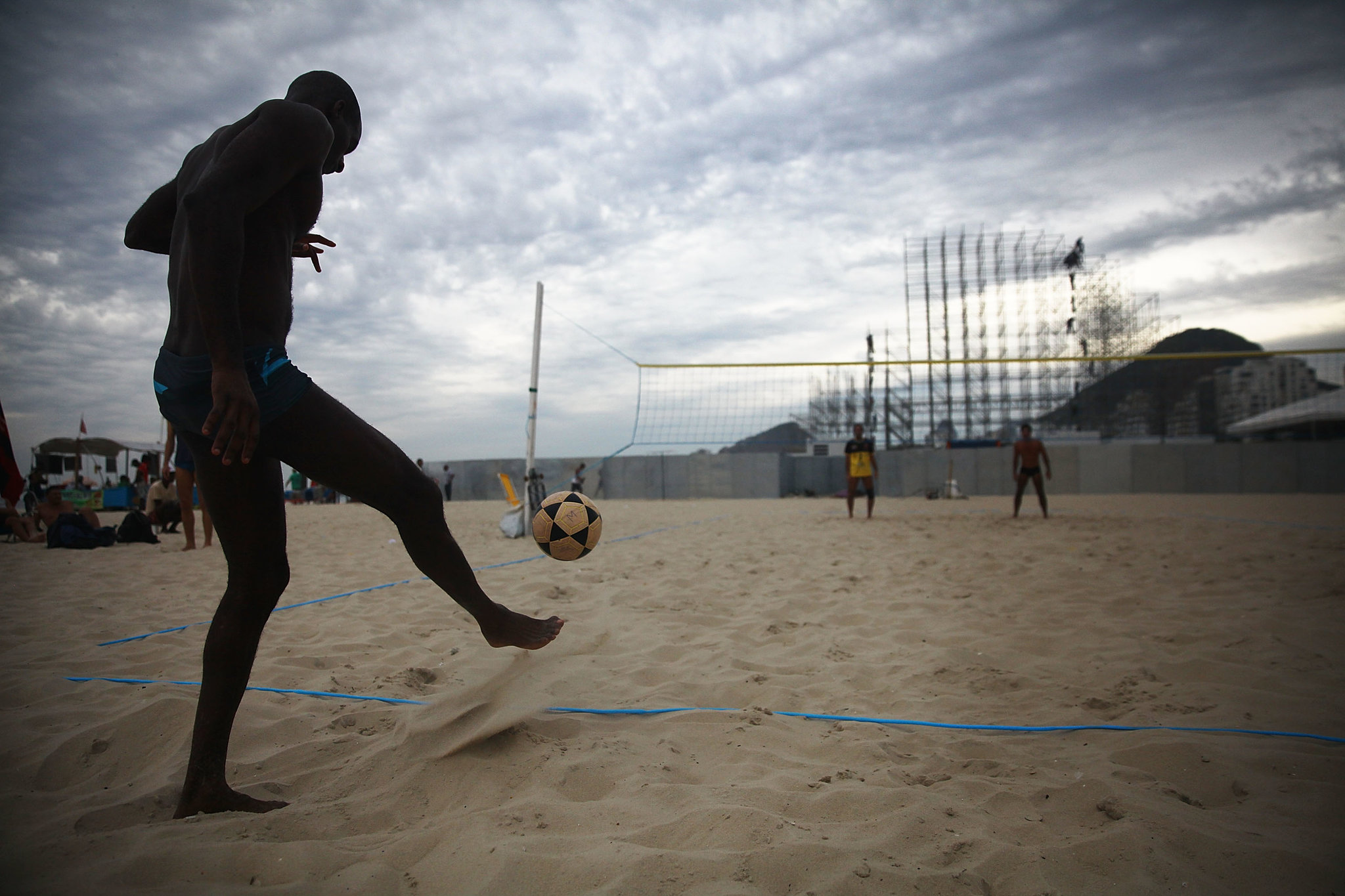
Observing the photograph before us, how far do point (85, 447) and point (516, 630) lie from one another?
2470 cm

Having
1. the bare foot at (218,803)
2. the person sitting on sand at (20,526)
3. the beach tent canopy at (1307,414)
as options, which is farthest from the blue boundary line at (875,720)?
the beach tent canopy at (1307,414)

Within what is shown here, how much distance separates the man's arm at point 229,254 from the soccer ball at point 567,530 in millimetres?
1470

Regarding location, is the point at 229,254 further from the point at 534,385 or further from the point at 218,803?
the point at 534,385

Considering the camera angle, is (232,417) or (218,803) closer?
(232,417)

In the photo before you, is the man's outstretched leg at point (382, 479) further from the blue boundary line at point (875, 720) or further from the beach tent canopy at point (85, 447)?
the beach tent canopy at point (85, 447)

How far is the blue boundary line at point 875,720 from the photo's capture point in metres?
1.83

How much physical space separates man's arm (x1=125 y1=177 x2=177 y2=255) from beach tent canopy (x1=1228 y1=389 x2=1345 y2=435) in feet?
70.2

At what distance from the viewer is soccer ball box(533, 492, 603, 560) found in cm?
266

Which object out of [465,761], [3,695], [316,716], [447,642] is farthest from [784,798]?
[3,695]

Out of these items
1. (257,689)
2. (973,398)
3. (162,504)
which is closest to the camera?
(257,689)

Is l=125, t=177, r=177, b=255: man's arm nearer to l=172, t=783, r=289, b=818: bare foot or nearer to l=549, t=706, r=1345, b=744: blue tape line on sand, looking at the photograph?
l=172, t=783, r=289, b=818: bare foot

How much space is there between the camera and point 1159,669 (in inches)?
96.0

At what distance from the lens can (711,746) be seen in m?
1.79

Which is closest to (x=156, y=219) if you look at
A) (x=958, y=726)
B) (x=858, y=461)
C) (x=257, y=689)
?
(x=257, y=689)
